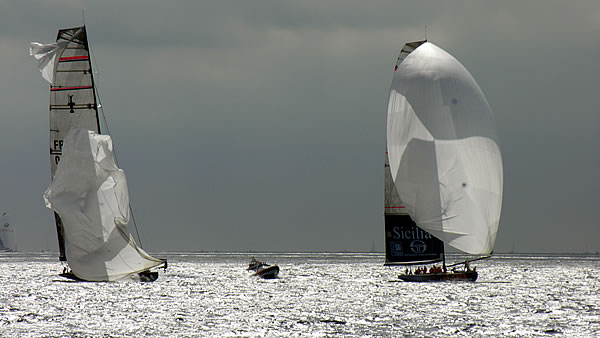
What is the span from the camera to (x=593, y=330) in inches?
1277

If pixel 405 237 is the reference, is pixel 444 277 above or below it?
below

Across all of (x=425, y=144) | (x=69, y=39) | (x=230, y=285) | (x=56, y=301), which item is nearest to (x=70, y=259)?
(x=56, y=301)

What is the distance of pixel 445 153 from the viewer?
4791cm

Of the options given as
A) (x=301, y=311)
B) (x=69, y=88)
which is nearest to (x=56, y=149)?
(x=69, y=88)

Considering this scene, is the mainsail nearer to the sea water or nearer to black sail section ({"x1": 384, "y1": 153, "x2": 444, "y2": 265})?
the sea water

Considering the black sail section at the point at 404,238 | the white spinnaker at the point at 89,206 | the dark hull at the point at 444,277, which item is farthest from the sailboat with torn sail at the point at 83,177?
the dark hull at the point at 444,277

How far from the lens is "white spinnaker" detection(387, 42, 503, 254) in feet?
156

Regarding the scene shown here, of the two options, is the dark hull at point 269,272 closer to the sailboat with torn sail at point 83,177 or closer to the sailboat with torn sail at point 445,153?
the sailboat with torn sail at point 83,177

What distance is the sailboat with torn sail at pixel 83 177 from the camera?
47219 millimetres

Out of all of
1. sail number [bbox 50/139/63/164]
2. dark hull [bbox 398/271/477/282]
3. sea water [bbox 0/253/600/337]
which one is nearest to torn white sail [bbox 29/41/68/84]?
sail number [bbox 50/139/63/164]

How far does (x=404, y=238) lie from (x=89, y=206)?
62.2ft

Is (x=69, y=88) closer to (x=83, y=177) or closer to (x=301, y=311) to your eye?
(x=83, y=177)

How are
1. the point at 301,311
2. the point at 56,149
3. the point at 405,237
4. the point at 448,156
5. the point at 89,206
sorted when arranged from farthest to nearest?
the point at 405,237, the point at 56,149, the point at 448,156, the point at 89,206, the point at 301,311

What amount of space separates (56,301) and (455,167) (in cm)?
2269
